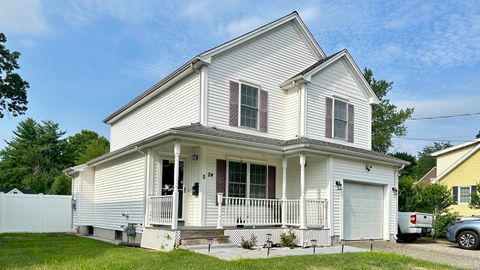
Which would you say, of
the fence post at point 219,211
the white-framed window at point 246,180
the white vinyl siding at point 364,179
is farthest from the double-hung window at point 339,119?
the fence post at point 219,211

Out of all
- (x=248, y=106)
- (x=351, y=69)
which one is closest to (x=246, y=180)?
(x=248, y=106)

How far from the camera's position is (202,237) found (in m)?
12.0

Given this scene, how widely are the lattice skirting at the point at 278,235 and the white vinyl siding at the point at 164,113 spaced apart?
3.83 meters

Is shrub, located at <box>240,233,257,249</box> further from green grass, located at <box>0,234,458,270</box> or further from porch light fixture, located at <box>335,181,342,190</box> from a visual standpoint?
porch light fixture, located at <box>335,181,342,190</box>

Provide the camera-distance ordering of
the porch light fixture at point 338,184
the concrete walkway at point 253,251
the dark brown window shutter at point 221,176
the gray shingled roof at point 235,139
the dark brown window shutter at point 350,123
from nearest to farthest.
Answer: the concrete walkway at point 253,251
the gray shingled roof at point 235,139
the dark brown window shutter at point 221,176
the porch light fixture at point 338,184
the dark brown window shutter at point 350,123

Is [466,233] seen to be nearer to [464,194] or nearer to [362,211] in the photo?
[362,211]

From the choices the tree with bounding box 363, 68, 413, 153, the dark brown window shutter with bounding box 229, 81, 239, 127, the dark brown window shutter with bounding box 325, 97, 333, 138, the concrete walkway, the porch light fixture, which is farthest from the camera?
the tree with bounding box 363, 68, 413, 153

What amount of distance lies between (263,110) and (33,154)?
47.9m

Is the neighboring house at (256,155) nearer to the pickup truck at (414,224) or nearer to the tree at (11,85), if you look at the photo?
the pickup truck at (414,224)

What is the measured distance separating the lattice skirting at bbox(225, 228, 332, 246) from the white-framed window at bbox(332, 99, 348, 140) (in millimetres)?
4256

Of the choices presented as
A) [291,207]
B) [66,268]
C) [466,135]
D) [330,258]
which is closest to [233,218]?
[291,207]

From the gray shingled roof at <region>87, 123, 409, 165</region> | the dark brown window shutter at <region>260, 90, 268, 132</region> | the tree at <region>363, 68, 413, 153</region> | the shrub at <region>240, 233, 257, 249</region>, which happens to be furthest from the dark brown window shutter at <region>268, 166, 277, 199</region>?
the tree at <region>363, 68, 413, 153</region>

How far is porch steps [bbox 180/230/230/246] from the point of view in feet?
38.5

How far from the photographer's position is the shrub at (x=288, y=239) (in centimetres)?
1348
